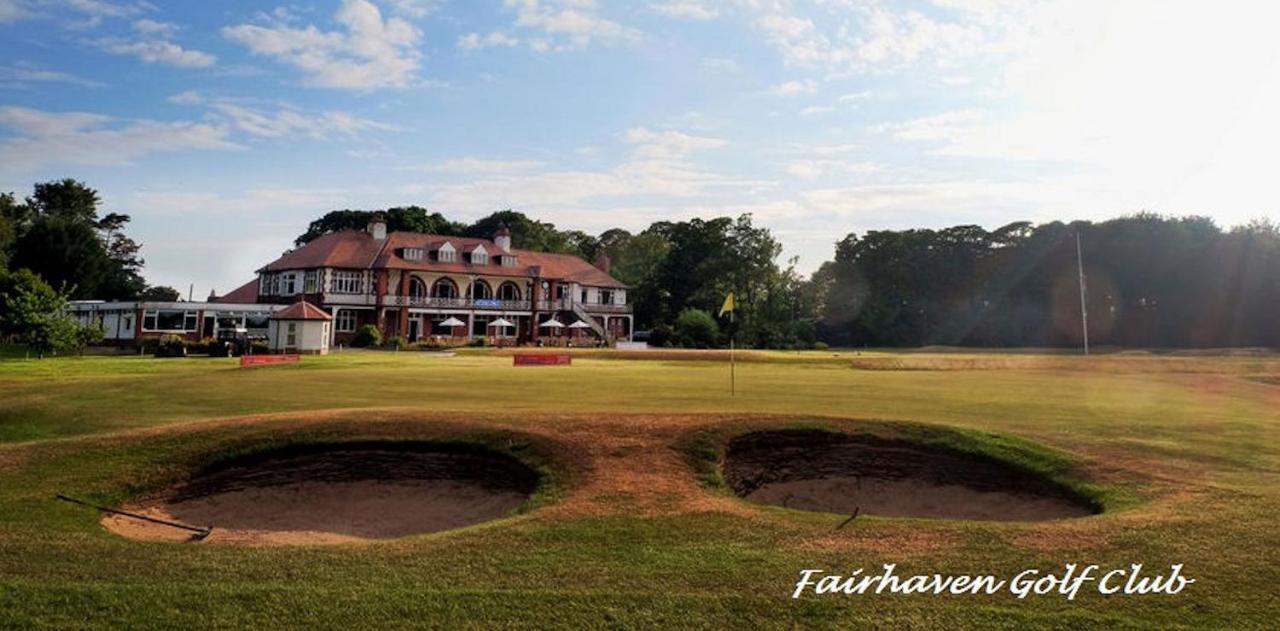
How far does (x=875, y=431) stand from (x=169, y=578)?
430 inches

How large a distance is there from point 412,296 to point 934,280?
195ft

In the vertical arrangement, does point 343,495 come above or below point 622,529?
below

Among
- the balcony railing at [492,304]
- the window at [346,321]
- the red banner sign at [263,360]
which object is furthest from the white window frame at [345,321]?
the red banner sign at [263,360]

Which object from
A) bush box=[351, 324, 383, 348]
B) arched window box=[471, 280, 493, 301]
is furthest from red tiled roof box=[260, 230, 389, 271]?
arched window box=[471, 280, 493, 301]

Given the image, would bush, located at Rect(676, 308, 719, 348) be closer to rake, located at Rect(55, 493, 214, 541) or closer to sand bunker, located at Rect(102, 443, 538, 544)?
sand bunker, located at Rect(102, 443, 538, 544)

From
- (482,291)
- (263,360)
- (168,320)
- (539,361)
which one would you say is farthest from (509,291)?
(263,360)

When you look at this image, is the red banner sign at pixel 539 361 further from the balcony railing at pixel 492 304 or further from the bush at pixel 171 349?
the balcony railing at pixel 492 304

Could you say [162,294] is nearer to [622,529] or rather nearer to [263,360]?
[263,360]

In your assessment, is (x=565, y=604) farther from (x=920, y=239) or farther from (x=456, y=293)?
(x=920, y=239)

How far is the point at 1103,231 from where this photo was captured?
82312 millimetres

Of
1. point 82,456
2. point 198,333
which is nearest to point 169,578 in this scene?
point 82,456

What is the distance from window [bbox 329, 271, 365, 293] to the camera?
62938 mm

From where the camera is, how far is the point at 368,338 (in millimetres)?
57812

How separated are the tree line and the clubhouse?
9.35m
